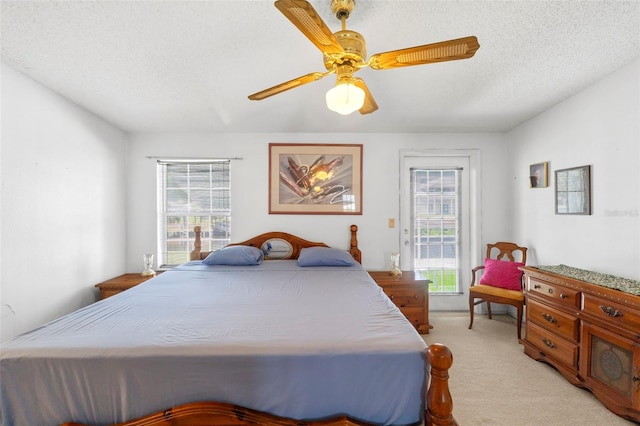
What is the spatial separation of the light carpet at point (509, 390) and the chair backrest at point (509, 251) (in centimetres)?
94

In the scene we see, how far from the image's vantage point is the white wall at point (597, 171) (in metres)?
2.18

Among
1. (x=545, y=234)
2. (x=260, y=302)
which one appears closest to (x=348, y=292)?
(x=260, y=302)

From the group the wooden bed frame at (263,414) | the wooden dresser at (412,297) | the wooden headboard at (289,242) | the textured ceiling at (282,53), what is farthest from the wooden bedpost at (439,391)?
the wooden headboard at (289,242)

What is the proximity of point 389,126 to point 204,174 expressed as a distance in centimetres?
257

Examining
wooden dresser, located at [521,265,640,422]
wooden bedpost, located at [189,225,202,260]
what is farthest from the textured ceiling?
wooden dresser, located at [521,265,640,422]

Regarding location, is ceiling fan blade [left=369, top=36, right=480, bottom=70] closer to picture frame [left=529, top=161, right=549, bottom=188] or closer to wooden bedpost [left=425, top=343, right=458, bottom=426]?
wooden bedpost [left=425, top=343, right=458, bottom=426]

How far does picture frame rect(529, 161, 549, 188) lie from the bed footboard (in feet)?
9.58

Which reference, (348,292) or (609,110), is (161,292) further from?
(609,110)

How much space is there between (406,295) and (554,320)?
51.2 inches

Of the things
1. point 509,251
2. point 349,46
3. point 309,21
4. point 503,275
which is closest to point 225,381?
point 309,21

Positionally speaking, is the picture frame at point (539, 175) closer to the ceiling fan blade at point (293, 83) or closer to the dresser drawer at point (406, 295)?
the dresser drawer at point (406, 295)

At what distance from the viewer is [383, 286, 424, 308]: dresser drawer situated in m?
3.18

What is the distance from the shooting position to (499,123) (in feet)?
11.4

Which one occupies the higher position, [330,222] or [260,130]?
[260,130]
